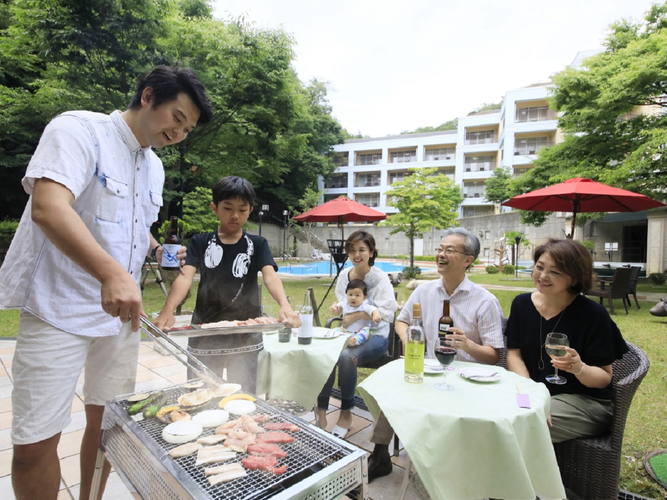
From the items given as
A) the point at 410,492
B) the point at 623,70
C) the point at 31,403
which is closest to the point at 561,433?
the point at 410,492

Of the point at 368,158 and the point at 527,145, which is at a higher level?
the point at 368,158

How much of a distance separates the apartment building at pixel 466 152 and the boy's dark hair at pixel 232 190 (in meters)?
33.8

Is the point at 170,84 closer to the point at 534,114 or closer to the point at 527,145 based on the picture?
the point at 534,114

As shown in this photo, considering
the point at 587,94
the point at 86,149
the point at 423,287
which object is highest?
the point at 587,94

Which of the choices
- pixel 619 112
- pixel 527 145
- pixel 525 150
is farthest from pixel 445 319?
pixel 527 145

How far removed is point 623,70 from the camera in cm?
1118

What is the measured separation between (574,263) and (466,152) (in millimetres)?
43839

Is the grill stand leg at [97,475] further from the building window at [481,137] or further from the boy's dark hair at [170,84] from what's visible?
the building window at [481,137]

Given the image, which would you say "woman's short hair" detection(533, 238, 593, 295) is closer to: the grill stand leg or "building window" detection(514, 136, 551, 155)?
the grill stand leg

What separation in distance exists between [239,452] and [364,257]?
99.2 inches

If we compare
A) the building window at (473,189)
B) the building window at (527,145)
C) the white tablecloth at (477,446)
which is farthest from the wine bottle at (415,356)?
the building window at (473,189)

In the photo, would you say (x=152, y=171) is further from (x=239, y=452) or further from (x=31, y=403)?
(x=239, y=452)

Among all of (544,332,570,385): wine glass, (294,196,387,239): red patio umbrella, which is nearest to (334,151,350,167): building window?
(294,196,387,239): red patio umbrella

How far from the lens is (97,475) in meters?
1.76
